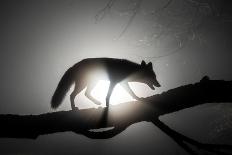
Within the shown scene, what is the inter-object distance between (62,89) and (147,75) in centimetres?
317

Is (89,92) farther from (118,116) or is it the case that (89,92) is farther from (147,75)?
(118,116)

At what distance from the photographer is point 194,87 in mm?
3332

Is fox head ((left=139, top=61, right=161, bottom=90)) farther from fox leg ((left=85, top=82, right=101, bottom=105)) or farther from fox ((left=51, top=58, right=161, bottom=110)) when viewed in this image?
fox leg ((left=85, top=82, right=101, bottom=105))

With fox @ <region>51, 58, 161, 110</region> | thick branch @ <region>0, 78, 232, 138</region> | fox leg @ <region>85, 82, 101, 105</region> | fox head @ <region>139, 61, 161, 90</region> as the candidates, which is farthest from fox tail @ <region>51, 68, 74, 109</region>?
fox head @ <region>139, 61, 161, 90</region>

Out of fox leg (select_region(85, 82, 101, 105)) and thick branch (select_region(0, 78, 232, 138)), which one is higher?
thick branch (select_region(0, 78, 232, 138))

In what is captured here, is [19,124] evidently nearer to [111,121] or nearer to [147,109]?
[111,121]

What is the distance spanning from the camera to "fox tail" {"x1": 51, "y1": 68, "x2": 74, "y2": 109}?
5309 mm

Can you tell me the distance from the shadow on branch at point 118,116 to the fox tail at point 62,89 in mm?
1917

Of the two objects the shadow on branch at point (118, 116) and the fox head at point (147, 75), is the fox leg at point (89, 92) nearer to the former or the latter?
the fox head at point (147, 75)

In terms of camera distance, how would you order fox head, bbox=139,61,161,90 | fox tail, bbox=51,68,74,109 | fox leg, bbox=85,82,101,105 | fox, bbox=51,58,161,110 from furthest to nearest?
fox head, bbox=139,61,161,90 → fox leg, bbox=85,82,101,105 → fox, bbox=51,58,161,110 → fox tail, bbox=51,68,74,109

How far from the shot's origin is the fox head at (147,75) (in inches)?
313

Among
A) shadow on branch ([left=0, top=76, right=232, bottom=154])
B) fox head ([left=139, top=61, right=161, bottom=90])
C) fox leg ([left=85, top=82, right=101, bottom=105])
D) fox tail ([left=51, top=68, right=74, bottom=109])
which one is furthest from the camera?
fox head ([left=139, top=61, right=161, bottom=90])

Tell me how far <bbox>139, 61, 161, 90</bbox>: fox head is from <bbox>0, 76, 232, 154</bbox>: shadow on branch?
4381mm

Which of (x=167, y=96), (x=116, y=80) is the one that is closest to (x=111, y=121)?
(x=167, y=96)
